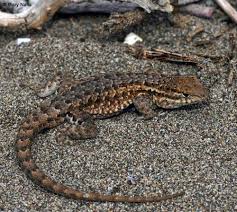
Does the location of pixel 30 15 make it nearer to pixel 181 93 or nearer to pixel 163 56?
pixel 163 56

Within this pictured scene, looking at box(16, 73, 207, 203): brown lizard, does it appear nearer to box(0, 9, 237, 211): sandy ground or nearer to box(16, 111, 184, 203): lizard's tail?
box(16, 111, 184, 203): lizard's tail

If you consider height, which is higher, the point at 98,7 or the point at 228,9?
the point at 98,7

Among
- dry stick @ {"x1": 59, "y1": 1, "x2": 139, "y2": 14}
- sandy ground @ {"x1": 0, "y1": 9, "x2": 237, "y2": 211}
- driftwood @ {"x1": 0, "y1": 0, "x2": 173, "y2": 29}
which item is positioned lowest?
sandy ground @ {"x1": 0, "y1": 9, "x2": 237, "y2": 211}

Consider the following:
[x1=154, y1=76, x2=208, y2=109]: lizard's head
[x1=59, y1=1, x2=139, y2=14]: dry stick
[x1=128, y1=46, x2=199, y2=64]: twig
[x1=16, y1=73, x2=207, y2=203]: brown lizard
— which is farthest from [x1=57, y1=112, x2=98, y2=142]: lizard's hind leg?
[x1=59, y1=1, x2=139, y2=14]: dry stick

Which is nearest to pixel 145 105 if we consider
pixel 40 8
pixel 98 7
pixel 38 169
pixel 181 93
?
pixel 181 93

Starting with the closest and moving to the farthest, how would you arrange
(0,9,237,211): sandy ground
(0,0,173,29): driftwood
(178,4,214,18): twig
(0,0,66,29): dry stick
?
1. (0,9,237,211): sandy ground
2. (0,0,173,29): driftwood
3. (0,0,66,29): dry stick
4. (178,4,214,18): twig

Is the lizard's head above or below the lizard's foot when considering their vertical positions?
above

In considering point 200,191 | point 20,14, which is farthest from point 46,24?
point 200,191

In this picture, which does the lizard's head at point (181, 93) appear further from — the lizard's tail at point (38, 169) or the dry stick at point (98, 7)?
the dry stick at point (98, 7)
